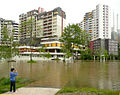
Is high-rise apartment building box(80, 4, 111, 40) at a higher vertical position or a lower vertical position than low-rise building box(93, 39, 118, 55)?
higher

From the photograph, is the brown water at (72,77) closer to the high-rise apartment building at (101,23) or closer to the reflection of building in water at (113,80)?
the reflection of building in water at (113,80)

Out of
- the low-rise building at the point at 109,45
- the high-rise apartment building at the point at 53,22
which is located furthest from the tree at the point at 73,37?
the high-rise apartment building at the point at 53,22

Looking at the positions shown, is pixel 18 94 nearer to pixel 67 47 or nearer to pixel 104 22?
pixel 67 47

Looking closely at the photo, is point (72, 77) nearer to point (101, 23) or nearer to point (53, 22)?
point (53, 22)

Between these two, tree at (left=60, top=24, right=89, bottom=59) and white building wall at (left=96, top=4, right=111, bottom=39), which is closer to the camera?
tree at (left=60, top=24, right=89, bottom=59)

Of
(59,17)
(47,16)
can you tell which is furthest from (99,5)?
(47,16)

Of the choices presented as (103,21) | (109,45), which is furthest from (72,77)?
(103,21)

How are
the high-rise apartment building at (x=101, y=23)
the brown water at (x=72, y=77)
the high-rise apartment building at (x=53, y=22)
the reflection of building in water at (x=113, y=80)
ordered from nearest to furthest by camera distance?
the reflection of building in water at (x=113, y=80), the brown water at (x=72, y=77), the high-rise apartment building at (x=53, y=22), the high-rise apartment building at (x=101, y=23)

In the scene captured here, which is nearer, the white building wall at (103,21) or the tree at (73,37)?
the tree at (73,37)

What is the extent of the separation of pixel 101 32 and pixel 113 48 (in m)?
20.8

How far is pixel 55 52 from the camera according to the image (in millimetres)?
64625

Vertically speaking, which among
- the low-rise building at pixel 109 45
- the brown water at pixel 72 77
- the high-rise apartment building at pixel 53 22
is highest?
the high-rise apartment building at pixel 53 22

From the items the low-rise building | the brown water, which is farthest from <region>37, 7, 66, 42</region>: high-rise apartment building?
the brown water

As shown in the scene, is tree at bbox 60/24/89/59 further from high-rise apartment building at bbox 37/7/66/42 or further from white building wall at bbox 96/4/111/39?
white building wall at bbox 96/4/111/39
